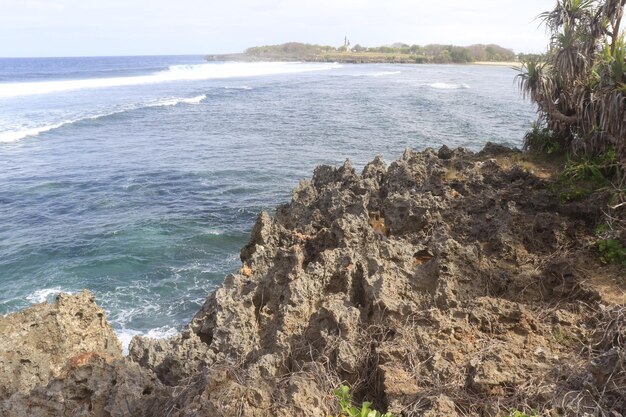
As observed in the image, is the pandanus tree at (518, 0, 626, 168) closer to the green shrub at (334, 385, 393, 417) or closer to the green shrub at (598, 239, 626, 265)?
the green shrub at (598, 239, 626, 265)

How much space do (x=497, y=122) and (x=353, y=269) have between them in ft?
97.7

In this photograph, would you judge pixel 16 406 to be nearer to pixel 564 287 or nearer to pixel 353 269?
pixel 353 269

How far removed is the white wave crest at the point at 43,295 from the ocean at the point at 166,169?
108 millimetres

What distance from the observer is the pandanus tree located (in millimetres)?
11211

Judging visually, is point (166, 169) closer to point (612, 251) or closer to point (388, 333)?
point (388, 333)

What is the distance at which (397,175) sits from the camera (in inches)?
529

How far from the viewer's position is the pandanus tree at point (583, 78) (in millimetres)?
11211

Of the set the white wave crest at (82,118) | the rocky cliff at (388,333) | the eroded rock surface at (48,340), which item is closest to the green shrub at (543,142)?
the rocky cliff at (388,333)

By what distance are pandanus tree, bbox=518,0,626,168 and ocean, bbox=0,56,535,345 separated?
33.6 feet

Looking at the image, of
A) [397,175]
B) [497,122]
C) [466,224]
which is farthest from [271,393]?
[497,122]

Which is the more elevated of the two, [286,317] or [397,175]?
[397,175]

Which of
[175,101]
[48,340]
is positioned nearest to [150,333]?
[48,340]

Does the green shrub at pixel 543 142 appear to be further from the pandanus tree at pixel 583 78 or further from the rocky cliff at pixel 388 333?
the rocky cliff at pixel 388 333

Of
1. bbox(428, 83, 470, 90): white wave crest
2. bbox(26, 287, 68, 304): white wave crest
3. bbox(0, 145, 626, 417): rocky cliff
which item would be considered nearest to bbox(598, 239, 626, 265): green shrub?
bbox(0, 145, 626, 417): rocky cliff
